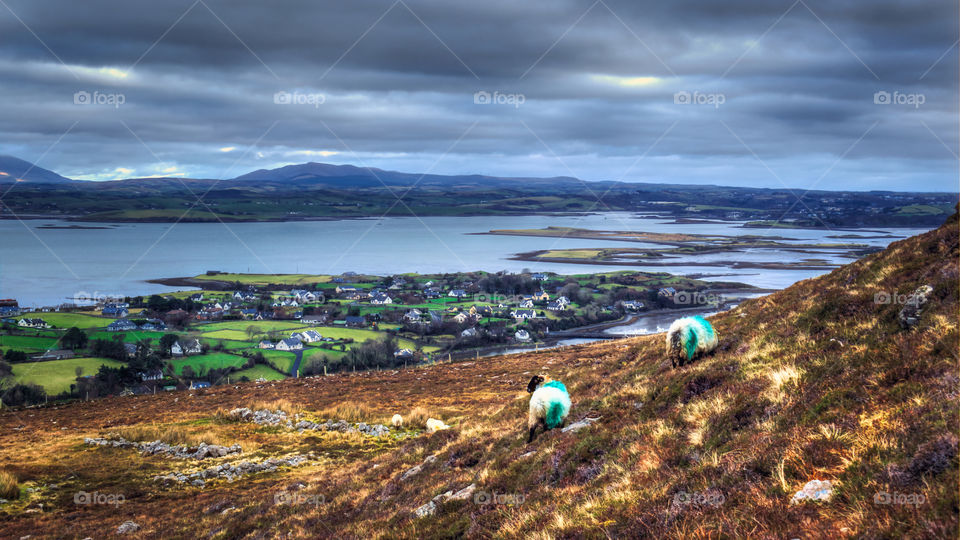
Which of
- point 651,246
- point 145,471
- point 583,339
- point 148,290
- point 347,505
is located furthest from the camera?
point 651,246

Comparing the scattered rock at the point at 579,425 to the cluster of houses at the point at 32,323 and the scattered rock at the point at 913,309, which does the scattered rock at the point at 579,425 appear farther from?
the cluster of houses at the point at 32,323

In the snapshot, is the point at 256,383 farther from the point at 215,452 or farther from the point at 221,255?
the point at 221,255

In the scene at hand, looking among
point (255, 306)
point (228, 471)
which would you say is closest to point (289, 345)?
point (255, 306)

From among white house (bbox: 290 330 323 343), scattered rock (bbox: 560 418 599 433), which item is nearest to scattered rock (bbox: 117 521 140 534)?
scattered rock (bbox: 560 418 599 433)

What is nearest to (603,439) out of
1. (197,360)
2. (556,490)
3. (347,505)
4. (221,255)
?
(556,490)

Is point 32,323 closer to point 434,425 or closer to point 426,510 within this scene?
point 434,425

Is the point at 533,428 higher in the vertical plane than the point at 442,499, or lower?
higher

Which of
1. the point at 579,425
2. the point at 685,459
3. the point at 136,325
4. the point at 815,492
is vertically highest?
the point at 815,492
